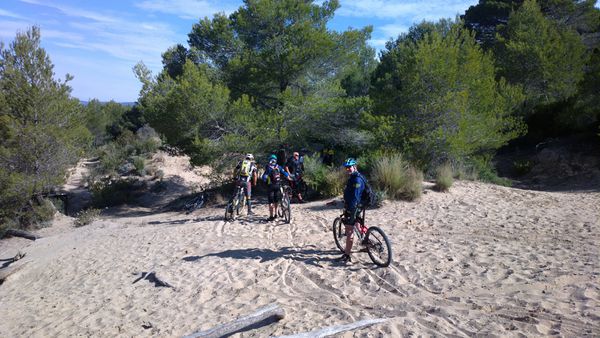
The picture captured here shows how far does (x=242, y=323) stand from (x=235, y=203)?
6.31 metres

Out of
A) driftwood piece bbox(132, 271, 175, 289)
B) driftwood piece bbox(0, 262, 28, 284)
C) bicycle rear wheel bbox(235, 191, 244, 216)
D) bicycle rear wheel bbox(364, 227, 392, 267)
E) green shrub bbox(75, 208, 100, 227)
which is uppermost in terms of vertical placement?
bicycle rear wheel bbox(235, 191, 244, 216)

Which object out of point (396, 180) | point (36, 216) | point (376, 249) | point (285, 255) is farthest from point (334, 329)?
point (36, 216)

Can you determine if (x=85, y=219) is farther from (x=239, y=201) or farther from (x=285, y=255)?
(x=285, y=255)

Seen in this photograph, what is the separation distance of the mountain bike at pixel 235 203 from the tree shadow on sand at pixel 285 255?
284 cm

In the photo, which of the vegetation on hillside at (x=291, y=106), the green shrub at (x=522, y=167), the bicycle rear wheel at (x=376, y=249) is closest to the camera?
the bicycle rear wheel at (x=376, y=249)

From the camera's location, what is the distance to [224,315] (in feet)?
17.2

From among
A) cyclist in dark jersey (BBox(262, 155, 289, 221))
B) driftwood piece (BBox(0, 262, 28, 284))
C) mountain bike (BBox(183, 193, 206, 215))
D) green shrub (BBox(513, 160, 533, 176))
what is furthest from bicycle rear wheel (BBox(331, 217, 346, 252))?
green shrub (BBox(513, 160, 533, 176))

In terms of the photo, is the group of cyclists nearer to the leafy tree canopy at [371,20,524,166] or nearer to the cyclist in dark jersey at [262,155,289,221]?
the cyclist in dark jersey at [262,155,289,221]

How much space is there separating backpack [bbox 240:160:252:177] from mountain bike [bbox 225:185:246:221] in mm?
411

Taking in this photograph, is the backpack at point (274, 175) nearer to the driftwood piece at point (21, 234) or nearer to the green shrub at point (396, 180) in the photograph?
the green shrub at point (396, 180)

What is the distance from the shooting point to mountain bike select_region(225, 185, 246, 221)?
10.6 m

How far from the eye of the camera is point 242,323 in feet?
14.9

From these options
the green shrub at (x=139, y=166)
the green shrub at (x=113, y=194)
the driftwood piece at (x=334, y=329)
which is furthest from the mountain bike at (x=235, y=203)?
the green shrub at (x=139, y=166)

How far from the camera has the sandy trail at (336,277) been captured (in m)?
4.56
